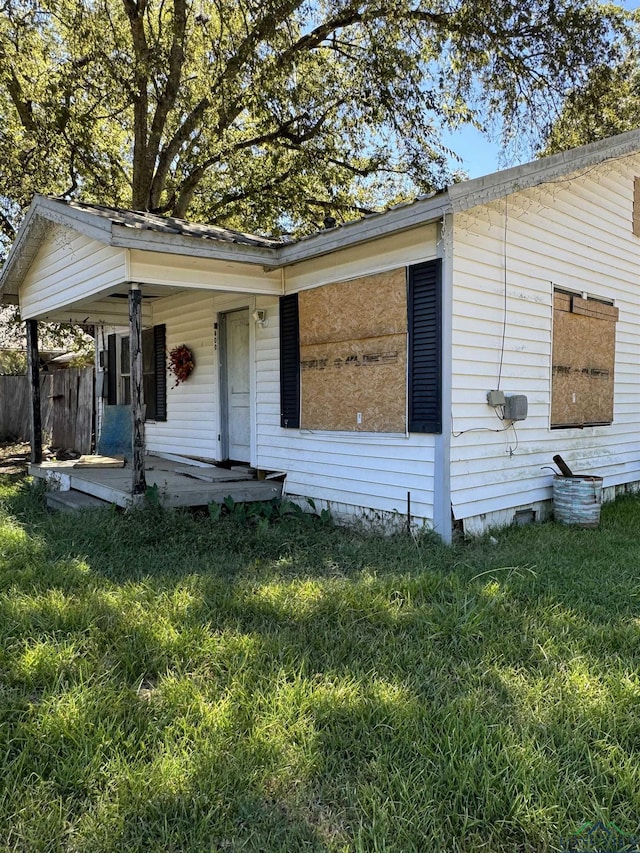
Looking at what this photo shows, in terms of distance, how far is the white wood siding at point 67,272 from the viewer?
5914 mm

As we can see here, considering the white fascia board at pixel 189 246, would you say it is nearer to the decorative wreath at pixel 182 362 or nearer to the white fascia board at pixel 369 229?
the white fascia board at pixel 369 229

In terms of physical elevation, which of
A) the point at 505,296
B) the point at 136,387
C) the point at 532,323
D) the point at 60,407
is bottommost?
the point at 60,407

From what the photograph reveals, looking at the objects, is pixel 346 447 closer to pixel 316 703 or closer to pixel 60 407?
pixel 316 703

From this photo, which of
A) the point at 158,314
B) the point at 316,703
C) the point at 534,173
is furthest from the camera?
the point at 158,314

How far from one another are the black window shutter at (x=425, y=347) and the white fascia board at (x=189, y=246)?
1682mm

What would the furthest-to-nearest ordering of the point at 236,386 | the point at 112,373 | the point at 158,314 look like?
the point at 112,373 < the point at 158,314 < the point at 236,386

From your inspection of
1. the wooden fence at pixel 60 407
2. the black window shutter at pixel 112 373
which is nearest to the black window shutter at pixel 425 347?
the black window shutter at pixel 112 373

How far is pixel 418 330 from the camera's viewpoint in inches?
207

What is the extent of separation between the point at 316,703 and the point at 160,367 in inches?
283

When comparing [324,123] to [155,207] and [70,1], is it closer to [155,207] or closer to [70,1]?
[155,207]

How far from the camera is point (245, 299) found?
7266mm

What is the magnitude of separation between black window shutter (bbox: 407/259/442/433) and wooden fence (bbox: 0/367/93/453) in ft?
26.4

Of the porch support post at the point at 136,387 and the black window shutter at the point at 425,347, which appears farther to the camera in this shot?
the porch support post at the point at 136,387

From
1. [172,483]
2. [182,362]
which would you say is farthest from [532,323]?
[182,362]
